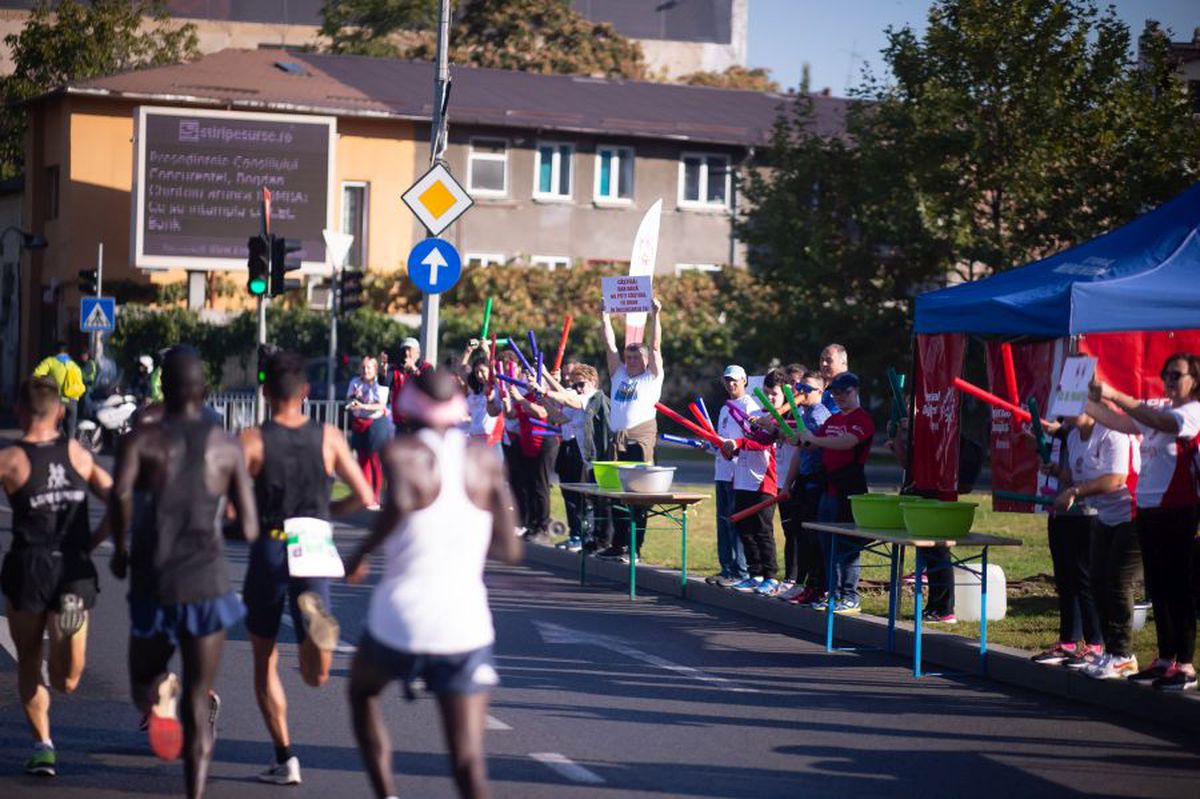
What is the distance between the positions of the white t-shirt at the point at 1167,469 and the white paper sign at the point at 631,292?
7.07m

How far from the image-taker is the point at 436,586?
6.41 metres

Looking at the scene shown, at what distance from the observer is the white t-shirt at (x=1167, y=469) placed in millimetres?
10438

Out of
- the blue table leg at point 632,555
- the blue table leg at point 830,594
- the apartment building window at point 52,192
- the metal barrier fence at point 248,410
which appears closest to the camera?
the blue table leg at point 830,594

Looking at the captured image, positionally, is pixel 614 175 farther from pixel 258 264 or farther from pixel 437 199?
pixel 437 199

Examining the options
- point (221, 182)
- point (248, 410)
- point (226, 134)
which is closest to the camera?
point (248, 410)

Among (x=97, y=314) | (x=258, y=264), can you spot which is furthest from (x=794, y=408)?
(x=97, y=314)

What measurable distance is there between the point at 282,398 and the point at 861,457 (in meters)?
6.88

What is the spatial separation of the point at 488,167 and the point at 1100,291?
40.8 metres

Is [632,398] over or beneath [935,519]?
over

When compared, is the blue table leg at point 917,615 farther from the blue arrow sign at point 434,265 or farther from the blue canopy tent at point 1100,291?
the blue arrow sign at point 434,265

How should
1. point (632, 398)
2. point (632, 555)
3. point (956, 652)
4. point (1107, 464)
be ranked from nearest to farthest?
point (1107, 464) → point (956, 652) → point (632, 555) → point (632, 398)

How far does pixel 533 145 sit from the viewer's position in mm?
51312

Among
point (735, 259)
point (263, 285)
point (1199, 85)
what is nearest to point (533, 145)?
point (735, 259)

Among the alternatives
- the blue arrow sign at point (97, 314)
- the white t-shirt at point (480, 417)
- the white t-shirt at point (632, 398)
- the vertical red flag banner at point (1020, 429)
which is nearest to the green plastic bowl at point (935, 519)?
the vertical red flag banner at point (1020, 429)
